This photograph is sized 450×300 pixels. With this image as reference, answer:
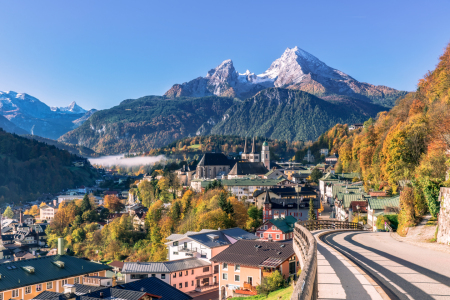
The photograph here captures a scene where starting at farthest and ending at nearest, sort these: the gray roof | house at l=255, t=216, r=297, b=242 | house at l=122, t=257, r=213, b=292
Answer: house at l=255, t=216, r=297, b=242 → the gray roof → house at l=122, t=257, r=213, b=292

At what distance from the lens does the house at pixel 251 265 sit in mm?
33562

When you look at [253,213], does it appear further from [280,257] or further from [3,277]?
[3,277]

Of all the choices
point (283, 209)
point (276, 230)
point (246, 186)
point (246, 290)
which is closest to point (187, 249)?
point (276, 230)

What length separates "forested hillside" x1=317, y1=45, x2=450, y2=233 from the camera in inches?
969

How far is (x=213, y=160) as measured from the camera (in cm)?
13162

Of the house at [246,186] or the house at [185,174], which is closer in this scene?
the house at [246,186]

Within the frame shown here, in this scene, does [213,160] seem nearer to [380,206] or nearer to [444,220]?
[380,206]

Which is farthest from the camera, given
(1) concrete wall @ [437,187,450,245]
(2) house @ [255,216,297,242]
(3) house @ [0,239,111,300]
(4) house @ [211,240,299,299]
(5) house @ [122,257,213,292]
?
(2) house @ [255,216,297,242]

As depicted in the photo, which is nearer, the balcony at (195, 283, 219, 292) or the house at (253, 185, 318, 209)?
the balcony at (195, 283, 219, 292)

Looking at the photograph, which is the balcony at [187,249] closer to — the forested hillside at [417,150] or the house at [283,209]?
the house at [283,209]

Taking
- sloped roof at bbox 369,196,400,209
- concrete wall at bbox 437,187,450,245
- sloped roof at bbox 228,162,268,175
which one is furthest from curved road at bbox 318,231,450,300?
sloped roof at bbox 228,162,268,175

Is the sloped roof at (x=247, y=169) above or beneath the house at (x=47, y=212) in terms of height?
above

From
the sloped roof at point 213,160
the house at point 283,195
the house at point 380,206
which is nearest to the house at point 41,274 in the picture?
the house at point 380,206

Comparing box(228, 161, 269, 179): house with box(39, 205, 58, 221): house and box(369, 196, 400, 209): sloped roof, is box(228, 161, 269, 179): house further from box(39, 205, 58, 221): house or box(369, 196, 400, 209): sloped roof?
box(369, 196, 400, 209): sloped roof
